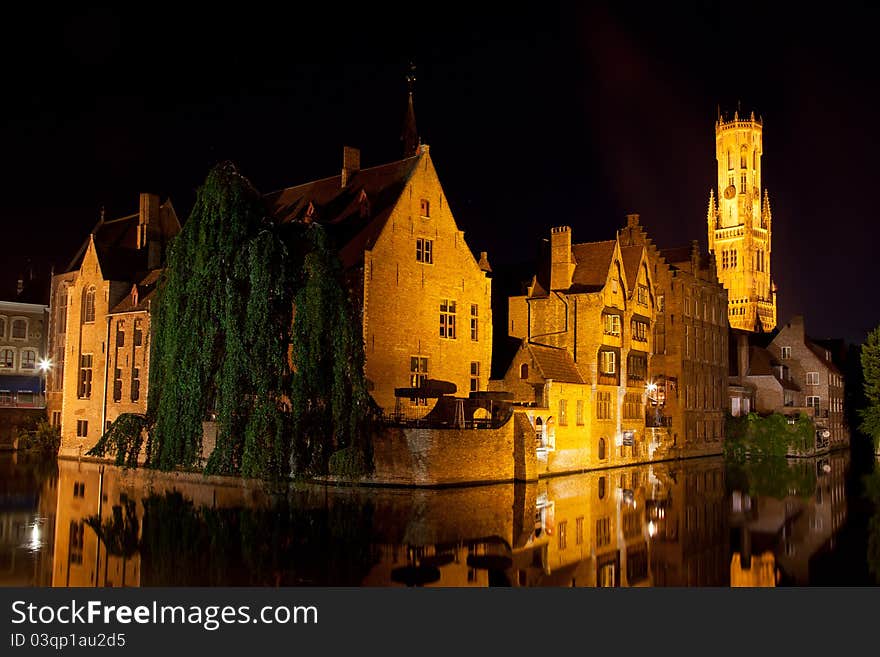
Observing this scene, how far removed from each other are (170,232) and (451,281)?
23.1 m

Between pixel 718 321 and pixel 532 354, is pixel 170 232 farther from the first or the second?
pixel 718 321

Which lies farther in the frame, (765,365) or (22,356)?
(765,365)

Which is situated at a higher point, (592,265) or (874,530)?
(592,265)

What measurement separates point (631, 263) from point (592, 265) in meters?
4.55

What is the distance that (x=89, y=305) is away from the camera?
176 ft

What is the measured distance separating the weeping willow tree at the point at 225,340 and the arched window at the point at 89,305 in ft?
71.4

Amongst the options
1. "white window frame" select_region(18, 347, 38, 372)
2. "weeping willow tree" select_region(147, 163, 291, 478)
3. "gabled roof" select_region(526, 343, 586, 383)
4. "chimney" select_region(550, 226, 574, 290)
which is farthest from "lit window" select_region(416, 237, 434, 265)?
"white window frame" select_region(18, 347, 38, 372)

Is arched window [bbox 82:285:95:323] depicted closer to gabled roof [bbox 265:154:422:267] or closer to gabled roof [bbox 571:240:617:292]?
gabled roof [bbox 265:154:422:267]

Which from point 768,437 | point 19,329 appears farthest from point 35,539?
point 768,437

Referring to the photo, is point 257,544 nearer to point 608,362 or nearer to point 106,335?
point 608,362

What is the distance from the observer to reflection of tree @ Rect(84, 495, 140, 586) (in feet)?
70.6

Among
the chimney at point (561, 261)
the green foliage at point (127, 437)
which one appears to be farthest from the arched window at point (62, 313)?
the chimney at point (561, 261)

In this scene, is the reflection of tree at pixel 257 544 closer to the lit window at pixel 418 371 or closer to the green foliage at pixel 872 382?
the lit window at pixel 418 371

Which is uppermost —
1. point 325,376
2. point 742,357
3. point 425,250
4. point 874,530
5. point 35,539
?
point 425,250
